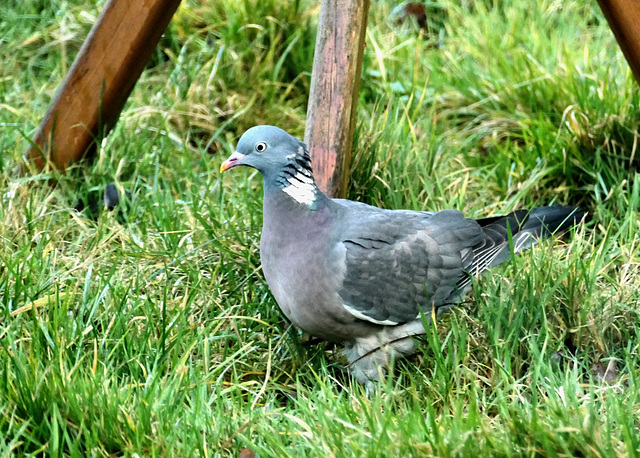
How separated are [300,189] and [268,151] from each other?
0.17 meters

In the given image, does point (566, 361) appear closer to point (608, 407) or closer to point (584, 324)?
point (584, 324)

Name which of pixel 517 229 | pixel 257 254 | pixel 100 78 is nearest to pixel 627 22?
pixel 517 229

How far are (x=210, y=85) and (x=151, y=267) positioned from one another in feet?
5.21

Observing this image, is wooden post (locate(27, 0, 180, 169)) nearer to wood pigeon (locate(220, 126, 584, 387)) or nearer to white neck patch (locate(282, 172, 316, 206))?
wood pigeon (locate(220, 126, 584, 387))

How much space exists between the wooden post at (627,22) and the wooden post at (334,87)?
2.82ft

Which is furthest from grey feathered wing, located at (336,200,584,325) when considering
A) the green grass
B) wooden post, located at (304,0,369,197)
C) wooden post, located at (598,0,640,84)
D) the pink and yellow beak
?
wooden post, located at (598,0,640,84)

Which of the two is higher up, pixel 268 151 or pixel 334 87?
pixel 334 87

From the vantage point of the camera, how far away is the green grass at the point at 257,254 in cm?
215

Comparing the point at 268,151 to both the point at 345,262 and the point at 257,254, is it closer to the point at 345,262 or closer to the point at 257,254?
the point at 345,262

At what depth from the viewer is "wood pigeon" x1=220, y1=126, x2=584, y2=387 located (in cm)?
266

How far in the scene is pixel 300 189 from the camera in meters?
2.72

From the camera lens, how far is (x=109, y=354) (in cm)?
249

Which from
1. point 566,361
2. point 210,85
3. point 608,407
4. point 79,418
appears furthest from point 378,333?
point 210,85

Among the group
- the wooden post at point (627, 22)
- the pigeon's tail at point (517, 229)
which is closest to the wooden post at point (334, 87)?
the pigeon's tail at point (517, 229)
